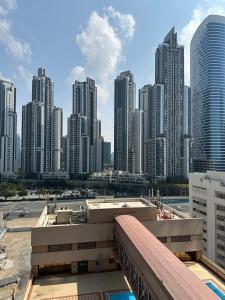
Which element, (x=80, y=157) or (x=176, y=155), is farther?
(x=80, y=157)

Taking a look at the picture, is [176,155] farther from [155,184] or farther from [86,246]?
[86,246]

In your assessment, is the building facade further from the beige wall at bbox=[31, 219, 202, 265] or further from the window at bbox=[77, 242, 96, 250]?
A: the window at bbox=[77, 242, 96, 250]

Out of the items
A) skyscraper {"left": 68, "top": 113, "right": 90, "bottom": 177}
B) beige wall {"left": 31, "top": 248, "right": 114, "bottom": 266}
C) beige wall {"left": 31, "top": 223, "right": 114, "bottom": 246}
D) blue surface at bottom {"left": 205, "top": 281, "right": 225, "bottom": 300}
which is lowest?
blue surface at bottom {"left": 205, "top": 281, "right": 225, "bottom": 300}

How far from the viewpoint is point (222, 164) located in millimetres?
93250

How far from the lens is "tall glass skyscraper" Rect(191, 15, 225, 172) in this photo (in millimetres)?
93875

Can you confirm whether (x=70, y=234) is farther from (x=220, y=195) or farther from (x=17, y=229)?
(x=17, y=229)

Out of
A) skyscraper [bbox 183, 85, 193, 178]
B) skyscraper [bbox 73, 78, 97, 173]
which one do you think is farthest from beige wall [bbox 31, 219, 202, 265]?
skyscraper [bbox 73, 78, 97, 173]

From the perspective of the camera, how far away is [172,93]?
11688cm

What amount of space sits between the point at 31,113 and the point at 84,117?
81.4ft

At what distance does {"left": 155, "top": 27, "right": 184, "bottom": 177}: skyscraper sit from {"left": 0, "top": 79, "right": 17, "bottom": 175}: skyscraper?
71.0 metres

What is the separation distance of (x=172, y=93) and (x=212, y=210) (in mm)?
88454

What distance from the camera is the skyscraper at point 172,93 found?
116 metres

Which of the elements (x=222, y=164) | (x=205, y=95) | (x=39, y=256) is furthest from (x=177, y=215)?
(x=205, y=95)

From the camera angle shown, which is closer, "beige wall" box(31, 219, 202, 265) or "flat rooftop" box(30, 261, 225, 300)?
"flat rooftop" box(30, 261, 225, 300)
